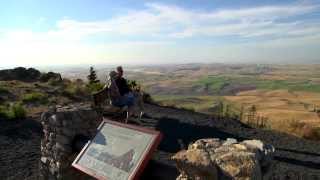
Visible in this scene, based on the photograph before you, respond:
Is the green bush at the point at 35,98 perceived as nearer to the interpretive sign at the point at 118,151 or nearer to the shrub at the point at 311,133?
the shrub at the point at 311,133

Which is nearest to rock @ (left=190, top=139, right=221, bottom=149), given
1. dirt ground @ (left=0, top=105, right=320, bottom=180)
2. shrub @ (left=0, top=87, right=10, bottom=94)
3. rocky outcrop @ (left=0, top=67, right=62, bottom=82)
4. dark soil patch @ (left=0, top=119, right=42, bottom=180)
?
dirt ground @ (left=0, top=105, right=320, bottom=180)

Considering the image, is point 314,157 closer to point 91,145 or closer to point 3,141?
point 91,145

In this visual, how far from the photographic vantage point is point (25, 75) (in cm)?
2858

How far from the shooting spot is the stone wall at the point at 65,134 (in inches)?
270

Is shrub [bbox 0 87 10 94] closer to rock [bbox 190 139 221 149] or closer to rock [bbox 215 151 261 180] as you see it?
rock [bbox 190 139 221 149]

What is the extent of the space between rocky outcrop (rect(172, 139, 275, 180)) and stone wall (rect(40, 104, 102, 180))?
2.91m

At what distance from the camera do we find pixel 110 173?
214 inches

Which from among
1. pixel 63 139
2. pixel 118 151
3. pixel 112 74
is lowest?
pixel 63 139

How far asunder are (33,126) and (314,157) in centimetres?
777

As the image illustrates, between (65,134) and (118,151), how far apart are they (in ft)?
5.25

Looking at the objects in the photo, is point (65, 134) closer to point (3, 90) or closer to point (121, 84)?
point (121, 84)

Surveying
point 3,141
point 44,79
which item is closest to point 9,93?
point 44,79

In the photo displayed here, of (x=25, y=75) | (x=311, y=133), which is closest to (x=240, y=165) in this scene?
(x=311, y=133)

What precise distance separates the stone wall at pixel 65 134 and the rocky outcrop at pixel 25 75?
19.6 meters
